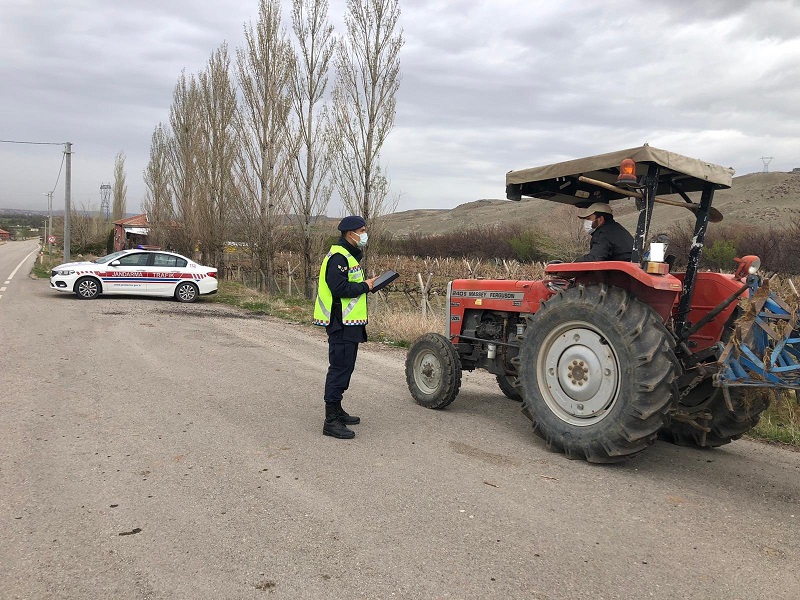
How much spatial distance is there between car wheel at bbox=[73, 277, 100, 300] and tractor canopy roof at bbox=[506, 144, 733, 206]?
1458 cm

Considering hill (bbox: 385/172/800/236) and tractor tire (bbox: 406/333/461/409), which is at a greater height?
hill (bbox: 385/172/800/236)

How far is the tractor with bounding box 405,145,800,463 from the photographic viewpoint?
13.3 feet

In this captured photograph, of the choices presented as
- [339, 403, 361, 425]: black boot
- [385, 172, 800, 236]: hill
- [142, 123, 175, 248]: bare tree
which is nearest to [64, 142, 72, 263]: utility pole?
[142, 123, 175, 248]: bare tree

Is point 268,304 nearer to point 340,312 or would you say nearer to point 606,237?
point 340,312

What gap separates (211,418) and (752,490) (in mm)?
4345

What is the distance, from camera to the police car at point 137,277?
54.5ft

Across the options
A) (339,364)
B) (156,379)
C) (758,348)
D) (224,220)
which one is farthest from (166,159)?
(758,348)

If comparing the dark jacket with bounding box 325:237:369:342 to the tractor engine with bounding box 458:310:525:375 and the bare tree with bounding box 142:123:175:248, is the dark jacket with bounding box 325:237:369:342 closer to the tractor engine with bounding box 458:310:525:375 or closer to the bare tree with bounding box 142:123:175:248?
the tractor engine with bounding box 458:310:525:375

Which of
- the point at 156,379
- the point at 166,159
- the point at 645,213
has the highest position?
the point at 166,159

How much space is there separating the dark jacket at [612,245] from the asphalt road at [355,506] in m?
1.61

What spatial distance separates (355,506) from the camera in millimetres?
3609

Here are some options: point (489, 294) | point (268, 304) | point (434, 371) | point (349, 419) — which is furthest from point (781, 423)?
point (268, 304)

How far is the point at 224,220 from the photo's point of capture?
25688mm

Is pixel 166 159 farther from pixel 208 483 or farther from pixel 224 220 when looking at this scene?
pixel 208 483
